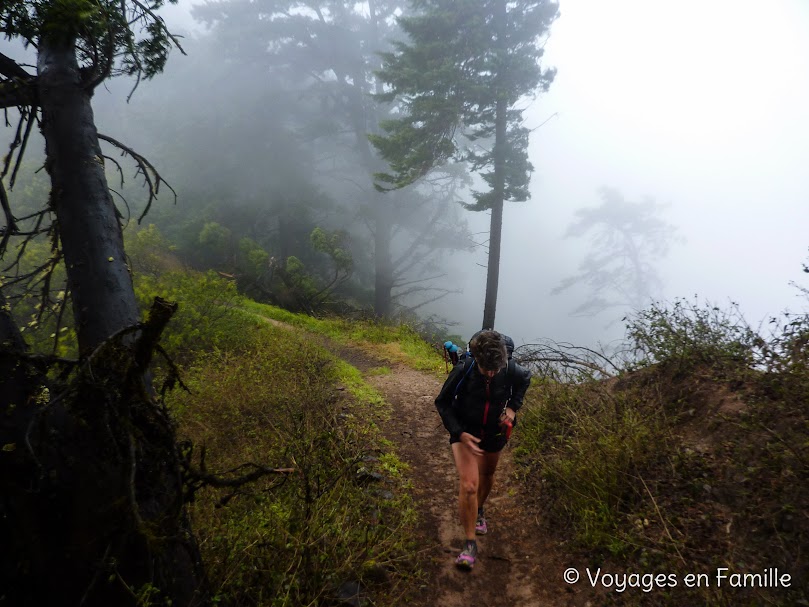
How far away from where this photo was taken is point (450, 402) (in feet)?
11.2

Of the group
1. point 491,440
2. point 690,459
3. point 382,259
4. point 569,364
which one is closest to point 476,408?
point 491,440

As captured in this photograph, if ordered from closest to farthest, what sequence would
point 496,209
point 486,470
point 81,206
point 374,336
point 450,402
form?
1. point 81,206
2. point 450,402
3. point 486,470
4. point 374,336
5. point 496,209

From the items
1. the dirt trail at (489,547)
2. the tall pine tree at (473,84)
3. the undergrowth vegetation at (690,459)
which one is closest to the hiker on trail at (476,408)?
the dirt trail at (489,547)

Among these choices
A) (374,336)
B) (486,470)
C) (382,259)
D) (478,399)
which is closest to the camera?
(478,399)

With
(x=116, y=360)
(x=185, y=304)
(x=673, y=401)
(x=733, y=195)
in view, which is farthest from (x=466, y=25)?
(x=733, y=195)

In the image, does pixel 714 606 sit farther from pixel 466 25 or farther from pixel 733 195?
pixel 733 195

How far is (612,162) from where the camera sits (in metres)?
96.6

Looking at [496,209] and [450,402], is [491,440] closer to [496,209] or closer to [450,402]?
[450,402]

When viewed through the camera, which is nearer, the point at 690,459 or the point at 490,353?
the point at 490,353

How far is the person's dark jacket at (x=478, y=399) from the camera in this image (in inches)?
130

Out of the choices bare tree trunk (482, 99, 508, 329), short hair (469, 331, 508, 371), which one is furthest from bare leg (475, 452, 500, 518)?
bare tree trunk (482, 99, 508, 329)

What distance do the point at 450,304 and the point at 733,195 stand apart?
263ft

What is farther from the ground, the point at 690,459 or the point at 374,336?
the point at 374,336

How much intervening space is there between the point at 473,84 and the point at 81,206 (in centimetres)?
1216
